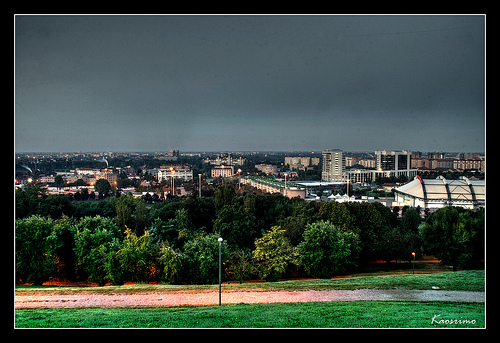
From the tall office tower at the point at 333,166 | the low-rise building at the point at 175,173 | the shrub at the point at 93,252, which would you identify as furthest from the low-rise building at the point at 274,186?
the shrub at the point at 93,252

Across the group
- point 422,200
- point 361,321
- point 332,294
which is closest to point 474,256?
point 332,294

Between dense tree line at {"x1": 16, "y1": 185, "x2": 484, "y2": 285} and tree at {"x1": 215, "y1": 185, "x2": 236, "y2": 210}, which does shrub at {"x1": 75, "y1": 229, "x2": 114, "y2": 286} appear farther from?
tree at {"x1": 215, "y1": 185, "x2": 236, "y2": 210}

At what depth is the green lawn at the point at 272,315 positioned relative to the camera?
5.09 metres

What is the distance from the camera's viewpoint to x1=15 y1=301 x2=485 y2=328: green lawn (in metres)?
5.09

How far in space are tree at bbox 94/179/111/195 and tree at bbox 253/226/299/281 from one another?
8.23 metres

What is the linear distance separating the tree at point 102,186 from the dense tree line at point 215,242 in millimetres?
1470

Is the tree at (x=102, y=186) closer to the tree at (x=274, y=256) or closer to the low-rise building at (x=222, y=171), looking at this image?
the low-rise building at (x=222, y=171)

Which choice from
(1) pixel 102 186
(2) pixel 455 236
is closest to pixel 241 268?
(2) pixel 455 236

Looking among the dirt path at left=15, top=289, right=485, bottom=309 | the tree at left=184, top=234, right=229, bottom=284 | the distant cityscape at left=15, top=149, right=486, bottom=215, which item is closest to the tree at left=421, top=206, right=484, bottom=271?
the distant cityscape at left=15, top=149, right=486, bottom=215

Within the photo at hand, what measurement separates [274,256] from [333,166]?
9.72 meters
